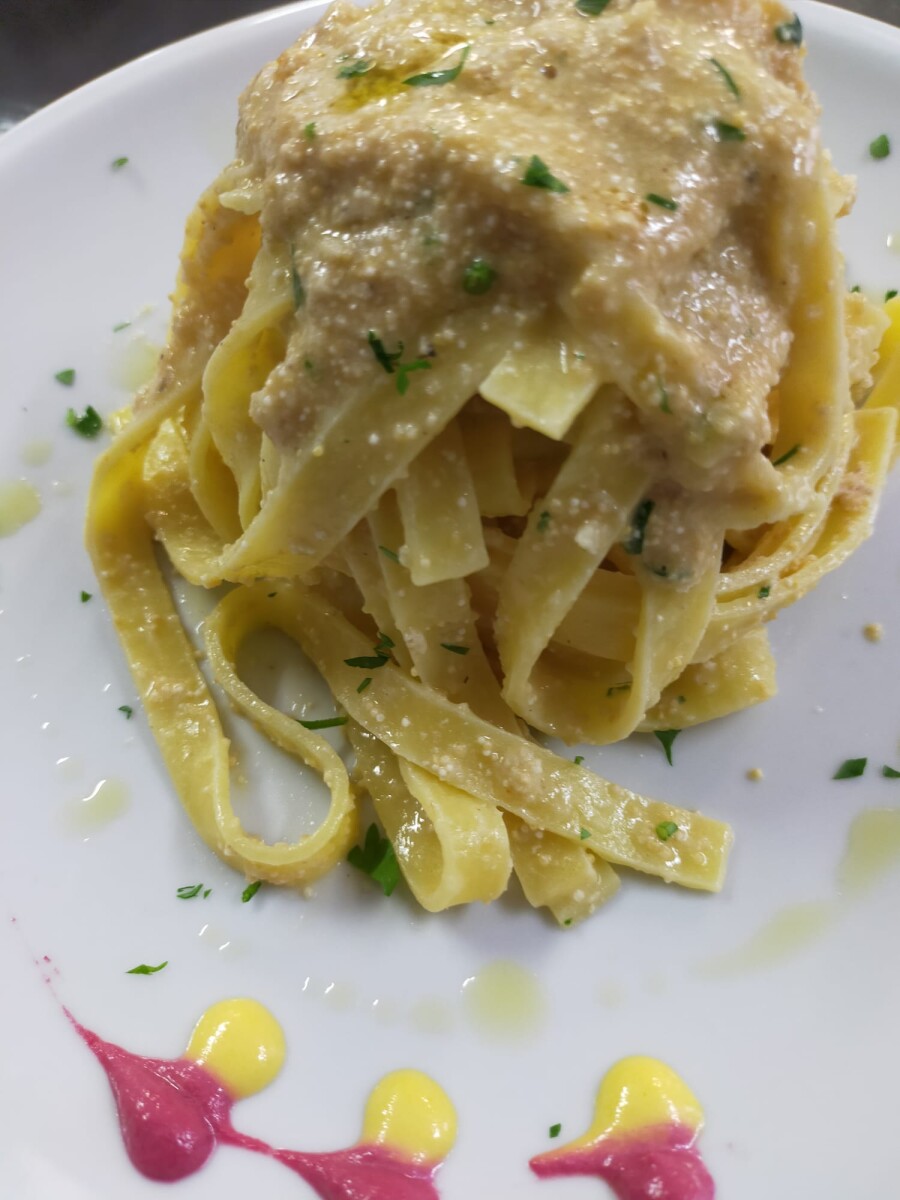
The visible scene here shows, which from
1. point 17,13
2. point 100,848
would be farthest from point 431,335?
point 17,13

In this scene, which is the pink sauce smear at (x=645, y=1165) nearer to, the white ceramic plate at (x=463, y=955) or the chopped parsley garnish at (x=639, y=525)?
the white ceramic plate at (x=463, y=955)

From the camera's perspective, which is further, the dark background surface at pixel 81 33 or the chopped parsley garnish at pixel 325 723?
the dark background surface at pixel 81 33

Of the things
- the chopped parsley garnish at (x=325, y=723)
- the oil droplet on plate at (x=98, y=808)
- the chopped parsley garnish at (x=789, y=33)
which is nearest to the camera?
the chopped parsley garnish at (x=789, y=33)

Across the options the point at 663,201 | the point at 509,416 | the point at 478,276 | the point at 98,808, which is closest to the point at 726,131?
the point at 663,201

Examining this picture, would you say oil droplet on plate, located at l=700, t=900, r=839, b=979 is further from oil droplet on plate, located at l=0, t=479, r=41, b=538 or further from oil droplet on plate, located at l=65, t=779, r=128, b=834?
oil droplet on plate, located at l=0, t=479, r=41, b=538

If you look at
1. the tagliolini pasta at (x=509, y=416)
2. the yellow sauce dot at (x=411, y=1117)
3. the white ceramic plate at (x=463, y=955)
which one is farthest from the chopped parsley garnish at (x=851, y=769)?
the yellow sauce dot at (x=411, y=1117)

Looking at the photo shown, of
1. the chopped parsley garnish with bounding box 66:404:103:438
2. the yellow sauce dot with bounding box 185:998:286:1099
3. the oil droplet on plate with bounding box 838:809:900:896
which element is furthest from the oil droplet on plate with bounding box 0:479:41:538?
the oil droplet on plate with bounding box 838:809:900:896

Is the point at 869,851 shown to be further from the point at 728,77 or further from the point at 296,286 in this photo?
the point at 296,286
